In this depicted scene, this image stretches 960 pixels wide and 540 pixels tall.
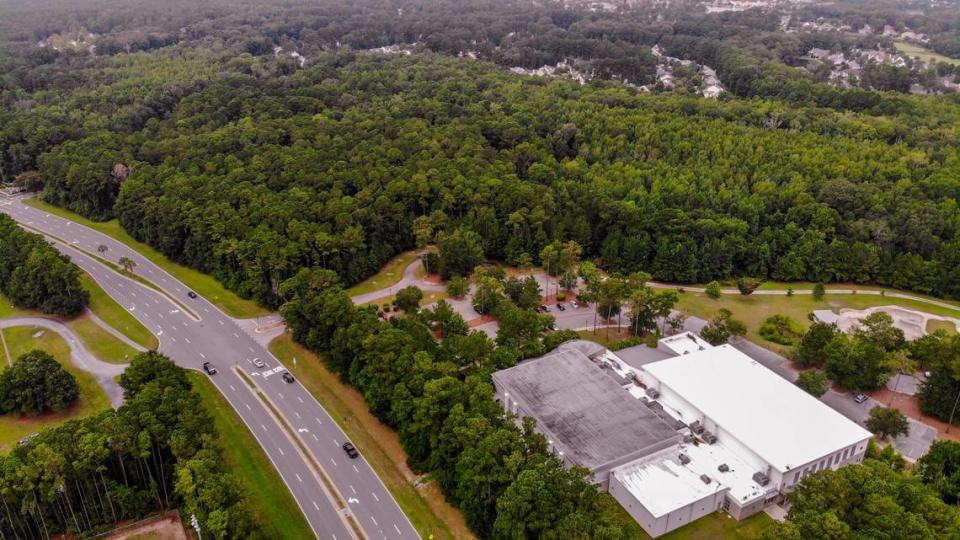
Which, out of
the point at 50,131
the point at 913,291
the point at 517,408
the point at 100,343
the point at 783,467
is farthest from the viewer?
the point at 50,131

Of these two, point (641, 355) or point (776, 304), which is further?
point (776, 304)

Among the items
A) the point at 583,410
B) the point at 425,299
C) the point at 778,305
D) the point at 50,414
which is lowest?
the point at 778,305

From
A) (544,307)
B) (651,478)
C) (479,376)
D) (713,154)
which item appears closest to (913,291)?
(713,154)

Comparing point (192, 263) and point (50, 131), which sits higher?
point (50, 131)

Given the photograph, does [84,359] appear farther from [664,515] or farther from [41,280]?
[664,515]

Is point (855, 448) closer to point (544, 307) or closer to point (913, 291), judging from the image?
point (544, 307)

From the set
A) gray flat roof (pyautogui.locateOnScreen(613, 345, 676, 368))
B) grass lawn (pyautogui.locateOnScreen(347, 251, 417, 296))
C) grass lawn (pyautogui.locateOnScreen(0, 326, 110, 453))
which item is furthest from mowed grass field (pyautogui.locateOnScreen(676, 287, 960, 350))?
grass lawn (pyautogui.locateOnScreen(0, 326, 110, 453))

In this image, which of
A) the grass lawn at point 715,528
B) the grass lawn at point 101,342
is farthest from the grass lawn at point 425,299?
the grass lawn at point 715,528

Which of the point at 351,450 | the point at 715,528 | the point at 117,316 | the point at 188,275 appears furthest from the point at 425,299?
the point at 715,528
